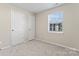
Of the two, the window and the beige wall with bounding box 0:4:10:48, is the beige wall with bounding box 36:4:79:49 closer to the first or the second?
the window

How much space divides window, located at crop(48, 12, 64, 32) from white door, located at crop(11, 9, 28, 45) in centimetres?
106

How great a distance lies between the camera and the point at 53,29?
3.75 metres

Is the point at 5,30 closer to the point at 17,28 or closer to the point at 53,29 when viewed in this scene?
the point at 17,28

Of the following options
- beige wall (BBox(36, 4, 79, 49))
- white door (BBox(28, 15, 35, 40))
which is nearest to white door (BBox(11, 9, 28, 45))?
white door (BBox(28, 15, 35, 40))

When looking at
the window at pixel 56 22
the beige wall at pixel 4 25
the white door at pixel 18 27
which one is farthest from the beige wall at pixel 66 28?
the beige wall at pixel 4 25

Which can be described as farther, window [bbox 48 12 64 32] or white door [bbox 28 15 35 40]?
window [bbox 48 12 64 32]

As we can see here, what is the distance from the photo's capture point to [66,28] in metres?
3.67

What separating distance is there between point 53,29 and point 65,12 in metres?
0.79

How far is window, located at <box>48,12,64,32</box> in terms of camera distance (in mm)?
3606

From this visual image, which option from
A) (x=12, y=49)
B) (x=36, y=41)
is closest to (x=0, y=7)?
(x=12, y=49)

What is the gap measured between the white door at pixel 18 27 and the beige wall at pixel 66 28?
1.60 feet

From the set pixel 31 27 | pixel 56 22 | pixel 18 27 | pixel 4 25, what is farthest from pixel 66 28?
pixel 4 25

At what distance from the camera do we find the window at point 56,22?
361 centimetres

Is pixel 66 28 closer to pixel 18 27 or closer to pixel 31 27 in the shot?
pixel 31 27
